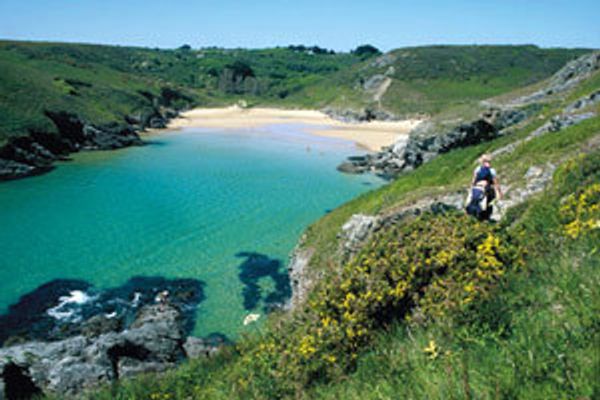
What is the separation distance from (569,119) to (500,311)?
18.5 meters

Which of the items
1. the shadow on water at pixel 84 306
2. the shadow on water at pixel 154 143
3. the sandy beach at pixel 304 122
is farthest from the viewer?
the sandy beach at pixel 304 122

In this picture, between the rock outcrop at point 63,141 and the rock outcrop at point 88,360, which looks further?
the rock outcrop at point 63,141

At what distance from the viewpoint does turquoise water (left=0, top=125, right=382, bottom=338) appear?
2236 cm

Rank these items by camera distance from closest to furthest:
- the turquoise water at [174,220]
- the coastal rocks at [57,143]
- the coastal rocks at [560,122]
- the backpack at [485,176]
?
the backpack at [485,176] < the coastal rocks at [560,122] < the turquoise water at [174,220] < the coastal rocks at [57,143]

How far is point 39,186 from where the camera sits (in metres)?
41.7

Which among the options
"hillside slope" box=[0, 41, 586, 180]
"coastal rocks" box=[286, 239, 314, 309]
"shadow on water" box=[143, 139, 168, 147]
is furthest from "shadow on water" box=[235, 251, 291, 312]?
"shadow on water" box=[143, 139, 168, 147]

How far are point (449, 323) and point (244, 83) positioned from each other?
179 metres

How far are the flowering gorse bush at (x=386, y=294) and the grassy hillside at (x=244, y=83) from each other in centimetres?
5683

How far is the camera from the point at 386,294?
21.6 ft

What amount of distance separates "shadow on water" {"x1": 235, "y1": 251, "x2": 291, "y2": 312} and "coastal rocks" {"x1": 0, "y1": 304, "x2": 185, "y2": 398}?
6.38 meters

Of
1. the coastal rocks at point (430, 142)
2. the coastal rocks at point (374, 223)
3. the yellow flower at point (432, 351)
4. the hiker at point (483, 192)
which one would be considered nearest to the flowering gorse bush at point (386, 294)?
the yellow flower at point (432, 351)

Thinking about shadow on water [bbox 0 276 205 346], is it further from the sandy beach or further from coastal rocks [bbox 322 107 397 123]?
coastal rocks [bbox 322 107 397 123]

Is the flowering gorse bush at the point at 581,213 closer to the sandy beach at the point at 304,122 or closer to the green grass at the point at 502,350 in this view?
the green grass at the point at 502,350

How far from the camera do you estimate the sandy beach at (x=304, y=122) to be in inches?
3275
